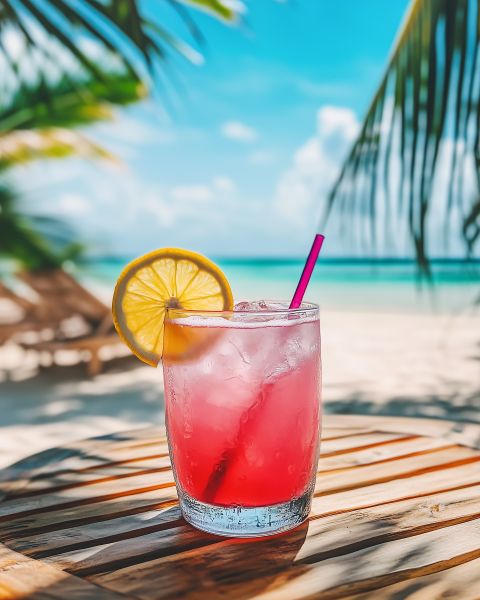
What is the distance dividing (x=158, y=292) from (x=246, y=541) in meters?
0.43

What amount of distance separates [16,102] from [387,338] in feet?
20.7

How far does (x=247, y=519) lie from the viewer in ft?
2.75

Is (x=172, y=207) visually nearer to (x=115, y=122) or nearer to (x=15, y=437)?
(x=115, y=122)

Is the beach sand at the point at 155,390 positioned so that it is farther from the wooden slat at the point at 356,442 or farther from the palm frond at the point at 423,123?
the wooden slat at the point at 356,442

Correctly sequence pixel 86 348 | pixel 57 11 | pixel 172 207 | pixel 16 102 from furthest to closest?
pixel 172 207 < pixel 16 102 < pixel 86 348 < pixel 57 11

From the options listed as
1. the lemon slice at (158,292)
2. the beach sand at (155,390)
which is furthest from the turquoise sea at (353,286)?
the lemon slice at (158,292)

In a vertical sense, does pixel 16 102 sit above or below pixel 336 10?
below

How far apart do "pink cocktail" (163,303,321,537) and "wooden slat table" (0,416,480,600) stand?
42 mm

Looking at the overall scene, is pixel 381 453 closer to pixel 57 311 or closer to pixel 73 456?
pixel 73 456

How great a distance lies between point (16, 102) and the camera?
766 centimetres

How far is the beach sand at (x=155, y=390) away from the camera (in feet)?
12.9

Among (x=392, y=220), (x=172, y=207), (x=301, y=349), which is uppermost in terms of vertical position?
(x=172, y=207)

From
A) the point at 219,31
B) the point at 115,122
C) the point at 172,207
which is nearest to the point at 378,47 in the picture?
the point at 219,31

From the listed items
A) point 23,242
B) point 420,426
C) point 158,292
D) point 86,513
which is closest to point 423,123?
point 420,426
